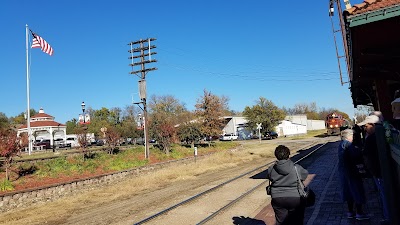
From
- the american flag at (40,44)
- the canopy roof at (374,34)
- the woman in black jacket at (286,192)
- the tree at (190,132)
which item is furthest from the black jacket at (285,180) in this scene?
the tree at (190,132)

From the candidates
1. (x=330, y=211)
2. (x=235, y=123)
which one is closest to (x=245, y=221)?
(x=330, y=211)

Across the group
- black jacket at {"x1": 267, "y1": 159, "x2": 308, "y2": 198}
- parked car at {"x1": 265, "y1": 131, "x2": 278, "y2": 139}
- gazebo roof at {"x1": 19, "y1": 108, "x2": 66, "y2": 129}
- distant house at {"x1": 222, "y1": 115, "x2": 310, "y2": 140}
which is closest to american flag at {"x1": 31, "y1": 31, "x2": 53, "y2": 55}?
black jacket at {"x1": 267, "y1": 159, "x2": 308, "y2": 198}

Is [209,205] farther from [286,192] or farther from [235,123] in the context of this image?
[235,123]

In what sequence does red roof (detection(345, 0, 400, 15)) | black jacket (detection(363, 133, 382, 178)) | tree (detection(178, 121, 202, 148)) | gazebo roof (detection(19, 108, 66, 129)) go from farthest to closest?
1. gazebo roof (detection(19, 108, 66, 129))
2. tree (detection(178, 121, 202, 148))
3. black jacket (detection(363, 133, 382, 178))
4. red roof (detection(345, 0, 400, 15))

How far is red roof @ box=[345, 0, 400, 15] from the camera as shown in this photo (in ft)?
15.0

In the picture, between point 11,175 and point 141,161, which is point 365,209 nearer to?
point 11,175

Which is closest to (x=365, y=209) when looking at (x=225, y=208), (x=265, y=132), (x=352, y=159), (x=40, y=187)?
(x=352, y=159)

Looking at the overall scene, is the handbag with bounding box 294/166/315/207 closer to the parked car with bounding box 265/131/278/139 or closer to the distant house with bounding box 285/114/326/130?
the parked car with bounding box 265/131/278/139

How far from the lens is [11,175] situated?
18.0m

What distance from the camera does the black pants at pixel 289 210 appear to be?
4.69m

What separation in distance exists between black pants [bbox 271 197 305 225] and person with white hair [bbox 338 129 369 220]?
2.25 metres

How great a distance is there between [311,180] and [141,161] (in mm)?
16153

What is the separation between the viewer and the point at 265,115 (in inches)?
2680

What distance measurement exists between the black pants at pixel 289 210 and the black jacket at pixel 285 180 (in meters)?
0.07
